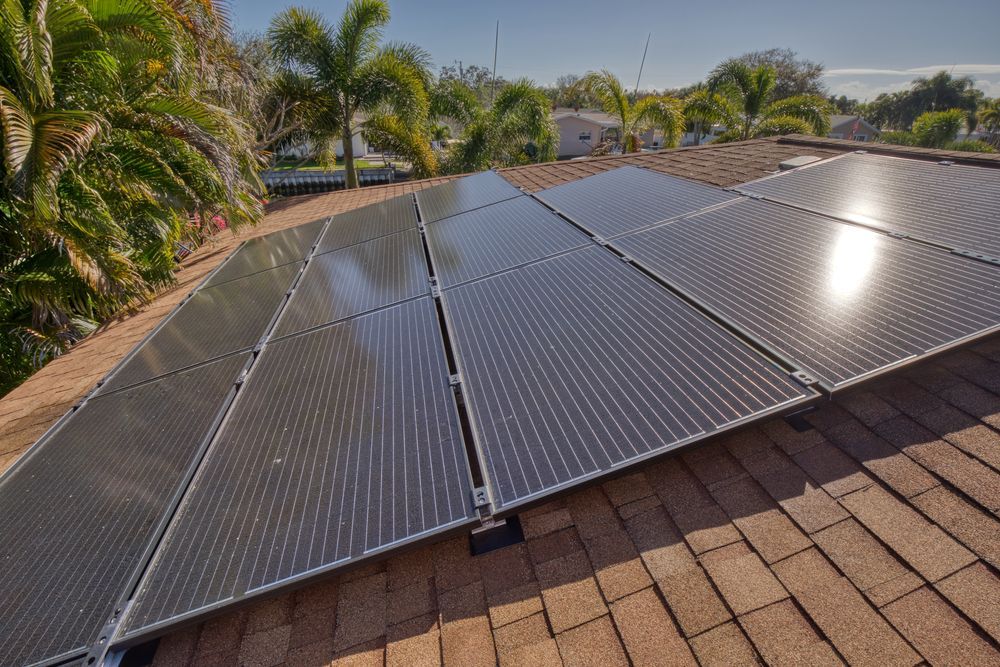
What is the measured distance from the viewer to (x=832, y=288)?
2.52 metres

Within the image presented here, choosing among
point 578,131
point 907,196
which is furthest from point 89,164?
point 578,131

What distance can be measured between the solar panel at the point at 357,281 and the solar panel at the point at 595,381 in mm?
1093

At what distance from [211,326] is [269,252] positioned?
8.90ft

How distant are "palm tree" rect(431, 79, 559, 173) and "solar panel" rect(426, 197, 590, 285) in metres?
15.4

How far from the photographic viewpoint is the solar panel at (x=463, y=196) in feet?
21.3

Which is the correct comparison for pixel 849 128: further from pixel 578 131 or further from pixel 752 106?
pixel 752 106

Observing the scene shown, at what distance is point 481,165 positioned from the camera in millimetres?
20125

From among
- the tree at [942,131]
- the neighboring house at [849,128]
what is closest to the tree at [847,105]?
the neighboring house at [849,128]

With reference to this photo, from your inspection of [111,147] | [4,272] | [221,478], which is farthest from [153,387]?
[111,147]

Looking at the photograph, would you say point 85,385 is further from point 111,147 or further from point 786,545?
point 786,545

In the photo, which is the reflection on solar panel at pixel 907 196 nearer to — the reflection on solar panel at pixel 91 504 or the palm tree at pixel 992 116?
the reflection on solar panel at pixel 91 504

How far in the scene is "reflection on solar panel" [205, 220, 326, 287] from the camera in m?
5.88

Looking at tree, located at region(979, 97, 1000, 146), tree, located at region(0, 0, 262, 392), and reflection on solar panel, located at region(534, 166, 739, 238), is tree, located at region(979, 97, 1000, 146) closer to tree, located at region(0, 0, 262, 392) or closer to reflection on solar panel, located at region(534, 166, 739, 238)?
reflection on solar panel, located at region(534, 166, 739, 238)

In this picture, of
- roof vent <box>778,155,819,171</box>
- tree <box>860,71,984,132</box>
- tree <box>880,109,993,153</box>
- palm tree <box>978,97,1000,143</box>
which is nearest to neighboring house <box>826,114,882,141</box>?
tree <box>880,109,993,153</box>
